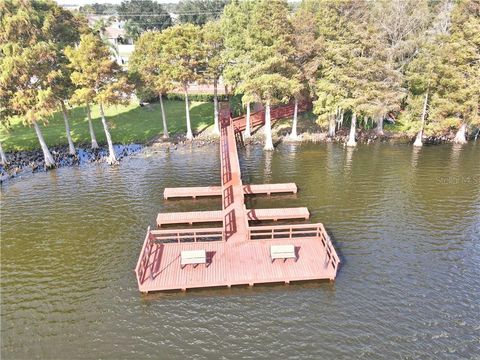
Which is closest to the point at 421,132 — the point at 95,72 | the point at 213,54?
the point at 213,54

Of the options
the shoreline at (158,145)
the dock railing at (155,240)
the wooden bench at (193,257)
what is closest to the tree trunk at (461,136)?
the shoreline at (158,145)

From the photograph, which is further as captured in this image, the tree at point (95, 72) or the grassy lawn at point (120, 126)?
the grassy lawn at point (120, 126)

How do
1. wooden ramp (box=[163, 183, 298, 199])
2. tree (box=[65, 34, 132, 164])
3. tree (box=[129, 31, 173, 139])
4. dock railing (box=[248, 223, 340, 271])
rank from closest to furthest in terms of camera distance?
dock railing (box=[248, 223, 340, 271]) → wooden ramp (box=[163, 183, 298, 199]) → tree (box=[65, 34, 132, 164]) → tree (box=[129, 31, 173, 139])

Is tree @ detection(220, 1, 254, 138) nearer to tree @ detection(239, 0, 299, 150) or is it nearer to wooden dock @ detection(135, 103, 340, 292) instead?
tree @ detection(239, 0, 299, 150)

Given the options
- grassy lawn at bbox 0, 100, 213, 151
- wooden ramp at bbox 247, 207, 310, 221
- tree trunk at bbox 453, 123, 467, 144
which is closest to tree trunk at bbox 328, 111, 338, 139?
tree trunk at bbox 453, 123, 467, 144

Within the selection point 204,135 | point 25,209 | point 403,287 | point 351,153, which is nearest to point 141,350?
point 403,287

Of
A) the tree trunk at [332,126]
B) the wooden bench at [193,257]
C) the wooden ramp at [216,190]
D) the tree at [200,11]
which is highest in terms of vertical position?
the tree at [200,11]

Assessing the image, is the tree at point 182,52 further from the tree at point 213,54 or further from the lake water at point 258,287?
the lake water at point 258,287

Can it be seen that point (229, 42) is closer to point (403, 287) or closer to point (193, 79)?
point (193, 79)
